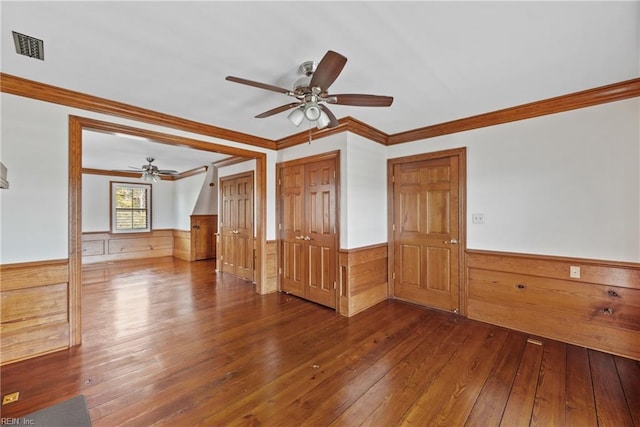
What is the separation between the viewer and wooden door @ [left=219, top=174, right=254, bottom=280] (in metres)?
5.04

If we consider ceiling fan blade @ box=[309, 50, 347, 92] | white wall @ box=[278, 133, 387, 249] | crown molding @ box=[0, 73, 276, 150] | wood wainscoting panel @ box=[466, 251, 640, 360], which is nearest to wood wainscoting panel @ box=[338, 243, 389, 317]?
white wall @ box=[278, 133, 387, 249]

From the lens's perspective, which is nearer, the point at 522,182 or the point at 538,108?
the point at 538,108

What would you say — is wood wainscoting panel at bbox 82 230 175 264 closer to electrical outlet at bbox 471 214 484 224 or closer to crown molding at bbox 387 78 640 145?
crown molding at bbox 387 78 640 145

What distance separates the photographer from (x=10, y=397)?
73.6 inches

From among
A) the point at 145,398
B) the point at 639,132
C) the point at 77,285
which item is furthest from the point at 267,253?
the point at 639,132

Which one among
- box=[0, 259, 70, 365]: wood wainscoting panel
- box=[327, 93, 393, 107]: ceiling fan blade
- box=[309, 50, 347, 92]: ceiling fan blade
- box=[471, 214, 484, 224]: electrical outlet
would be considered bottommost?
box=[0, 259, 70, 365]: wood wainscoting panel

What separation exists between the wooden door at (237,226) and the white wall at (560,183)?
11.9 ft

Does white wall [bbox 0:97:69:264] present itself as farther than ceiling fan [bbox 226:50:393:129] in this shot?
Yes

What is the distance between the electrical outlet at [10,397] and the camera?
1.82 meters

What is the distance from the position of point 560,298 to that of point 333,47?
127 inches

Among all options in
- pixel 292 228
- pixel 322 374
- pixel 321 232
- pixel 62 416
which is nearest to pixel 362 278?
pixel 321 232

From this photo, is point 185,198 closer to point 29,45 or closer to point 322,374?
point 29,45

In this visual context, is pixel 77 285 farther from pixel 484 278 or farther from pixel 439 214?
pixel 484 278

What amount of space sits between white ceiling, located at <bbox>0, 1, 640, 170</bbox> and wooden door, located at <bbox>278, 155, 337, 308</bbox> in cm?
134
